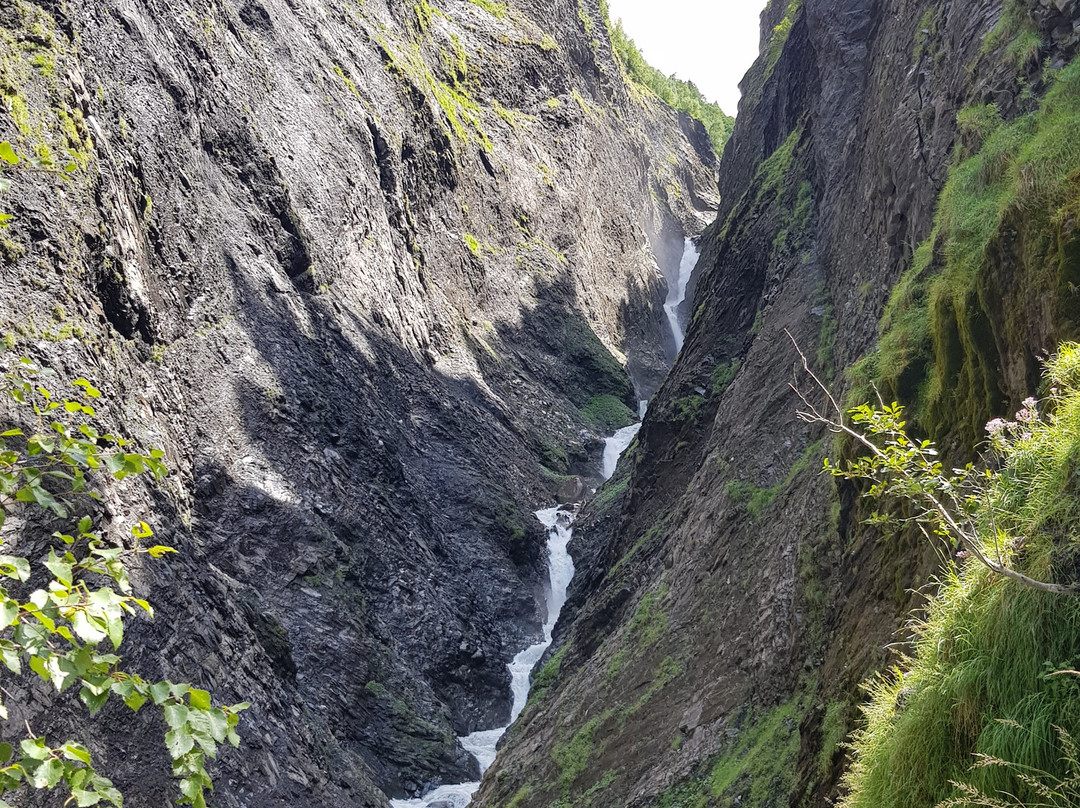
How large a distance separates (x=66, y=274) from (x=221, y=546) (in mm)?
7504

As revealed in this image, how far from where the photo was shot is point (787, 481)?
1440cm

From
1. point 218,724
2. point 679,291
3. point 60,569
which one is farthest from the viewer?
point 679,291

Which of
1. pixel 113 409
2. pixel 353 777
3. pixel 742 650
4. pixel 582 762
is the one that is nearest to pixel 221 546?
pixel 113 409

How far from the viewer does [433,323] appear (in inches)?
1373

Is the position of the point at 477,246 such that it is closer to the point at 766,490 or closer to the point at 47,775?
the point at 766,490

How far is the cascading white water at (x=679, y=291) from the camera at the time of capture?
193 ft

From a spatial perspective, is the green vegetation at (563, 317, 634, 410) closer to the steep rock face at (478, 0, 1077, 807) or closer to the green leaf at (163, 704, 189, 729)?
the steep rock face at (478, 0, 1077, 807)

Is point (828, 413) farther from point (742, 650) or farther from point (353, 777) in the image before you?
point (353, 777)

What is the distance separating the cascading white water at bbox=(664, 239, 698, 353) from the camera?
58938mm

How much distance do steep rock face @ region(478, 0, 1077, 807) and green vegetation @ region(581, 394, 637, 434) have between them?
1613 cm

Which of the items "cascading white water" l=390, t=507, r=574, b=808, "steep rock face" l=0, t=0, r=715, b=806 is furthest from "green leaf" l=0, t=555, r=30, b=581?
"cascading white water" l=390, t=507, r=574, b=808

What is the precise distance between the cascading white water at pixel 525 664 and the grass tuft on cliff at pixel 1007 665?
16.4 m

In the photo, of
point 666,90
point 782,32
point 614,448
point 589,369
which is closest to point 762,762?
point 614,448

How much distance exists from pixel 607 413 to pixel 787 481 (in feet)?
93.3
